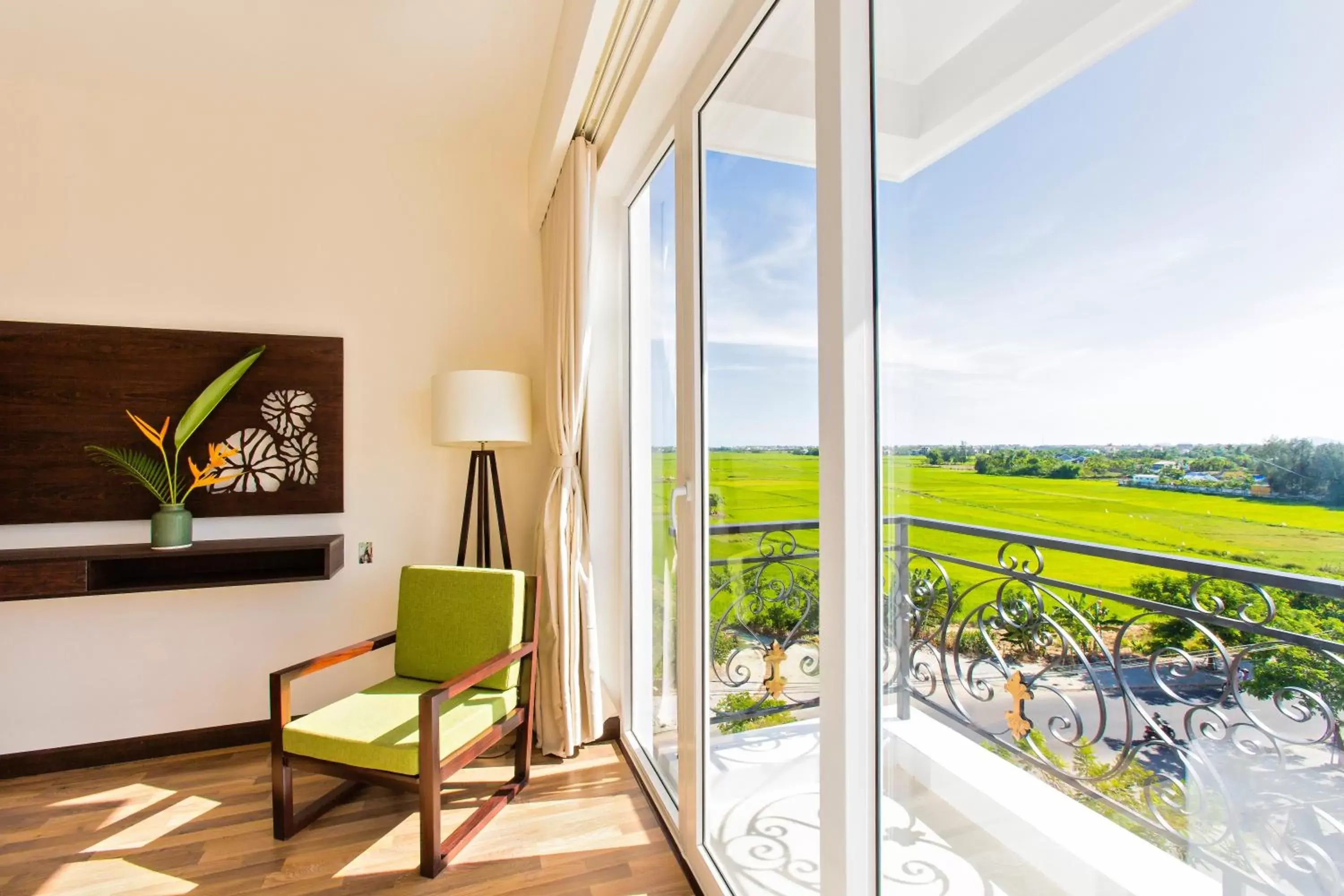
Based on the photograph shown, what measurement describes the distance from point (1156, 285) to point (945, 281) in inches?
12.1

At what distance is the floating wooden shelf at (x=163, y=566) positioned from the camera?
223 cm

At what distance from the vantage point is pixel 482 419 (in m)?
2.53

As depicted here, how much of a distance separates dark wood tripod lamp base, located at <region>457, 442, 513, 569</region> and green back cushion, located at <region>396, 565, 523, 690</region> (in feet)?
0.86

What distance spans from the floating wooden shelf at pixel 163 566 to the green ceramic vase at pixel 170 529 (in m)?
0.03

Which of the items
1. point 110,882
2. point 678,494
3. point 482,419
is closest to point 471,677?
point 678,494

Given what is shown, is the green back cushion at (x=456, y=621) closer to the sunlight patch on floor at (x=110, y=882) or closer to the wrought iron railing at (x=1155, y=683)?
the sunlight patch on floor at (x=110, y=882)

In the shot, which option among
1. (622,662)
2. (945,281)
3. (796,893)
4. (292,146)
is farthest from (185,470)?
(945,281)

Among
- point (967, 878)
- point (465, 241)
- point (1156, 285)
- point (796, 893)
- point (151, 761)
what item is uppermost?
point (465, 241)

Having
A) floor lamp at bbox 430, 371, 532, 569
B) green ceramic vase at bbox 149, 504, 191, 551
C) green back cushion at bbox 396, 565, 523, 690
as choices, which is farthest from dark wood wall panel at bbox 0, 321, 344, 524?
green back cushion at bbox 396, 565, 523, 690

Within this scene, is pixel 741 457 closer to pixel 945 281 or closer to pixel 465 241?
pixel 945 281

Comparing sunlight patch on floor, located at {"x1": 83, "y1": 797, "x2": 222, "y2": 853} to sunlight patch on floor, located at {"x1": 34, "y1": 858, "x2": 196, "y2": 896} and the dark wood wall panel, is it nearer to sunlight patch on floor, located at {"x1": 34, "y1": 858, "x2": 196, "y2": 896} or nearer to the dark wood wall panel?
sunlight patch on floor, located at {"x1": 34, "y1": 858, "x2": 196, "y2": 896}

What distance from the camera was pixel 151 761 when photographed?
8.44ft

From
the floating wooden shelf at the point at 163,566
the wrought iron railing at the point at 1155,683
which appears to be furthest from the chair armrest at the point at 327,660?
the wrought iron railing at the point at 1155,683

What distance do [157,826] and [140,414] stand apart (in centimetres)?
156
